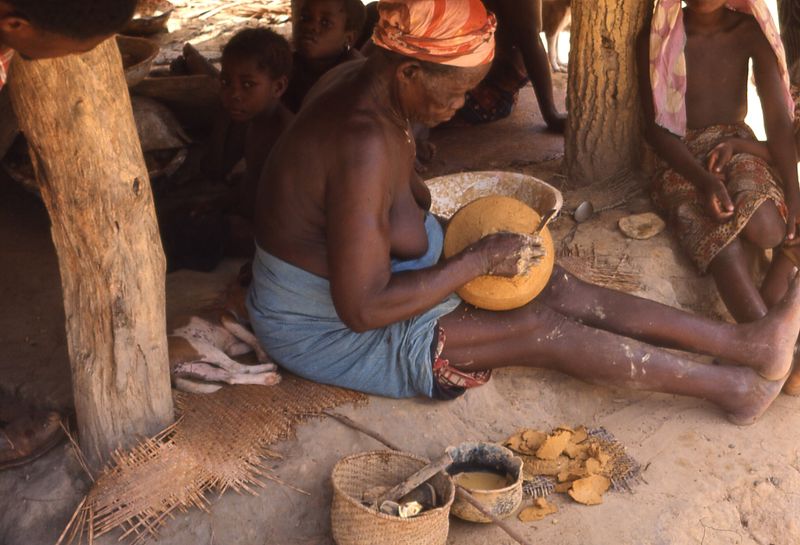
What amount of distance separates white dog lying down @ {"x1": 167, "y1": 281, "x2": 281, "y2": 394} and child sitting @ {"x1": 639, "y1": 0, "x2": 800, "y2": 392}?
1.77 m

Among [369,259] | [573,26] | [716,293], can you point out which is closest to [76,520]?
[369,259]

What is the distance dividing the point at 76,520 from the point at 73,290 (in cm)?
63

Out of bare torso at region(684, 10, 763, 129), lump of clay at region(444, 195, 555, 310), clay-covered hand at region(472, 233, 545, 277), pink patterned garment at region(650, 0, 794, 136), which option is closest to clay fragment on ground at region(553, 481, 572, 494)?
lump of clay at region(444, 195, 555, 310)

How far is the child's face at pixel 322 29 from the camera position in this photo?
425 cm

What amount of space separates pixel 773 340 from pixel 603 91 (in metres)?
1.60

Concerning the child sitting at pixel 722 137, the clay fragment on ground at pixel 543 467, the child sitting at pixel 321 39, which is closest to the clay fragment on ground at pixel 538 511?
the clay fragment on ground at pixel 543 467

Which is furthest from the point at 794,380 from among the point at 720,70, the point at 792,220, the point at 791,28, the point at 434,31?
the point at 791,28

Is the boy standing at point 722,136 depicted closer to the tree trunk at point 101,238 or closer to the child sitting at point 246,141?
the child sitting at point 246,141

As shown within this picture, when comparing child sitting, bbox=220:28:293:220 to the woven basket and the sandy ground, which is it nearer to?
the sandy ground

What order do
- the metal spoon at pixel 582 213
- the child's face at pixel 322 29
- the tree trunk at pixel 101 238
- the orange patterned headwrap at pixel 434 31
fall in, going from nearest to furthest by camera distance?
the tree trunk at pixel 101 238 < the orange patterned headwrap at pixel 434 31 < the metal spoon at pixel 582 213 < the child's face at pixel 322 29

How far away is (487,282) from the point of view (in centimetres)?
283

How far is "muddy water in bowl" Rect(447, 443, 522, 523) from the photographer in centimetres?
261

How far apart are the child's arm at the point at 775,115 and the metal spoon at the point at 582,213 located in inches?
30.1

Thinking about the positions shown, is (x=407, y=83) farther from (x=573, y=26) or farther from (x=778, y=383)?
(x=573, y=26)
